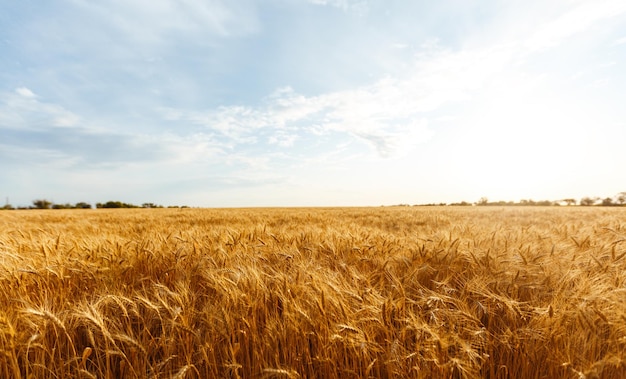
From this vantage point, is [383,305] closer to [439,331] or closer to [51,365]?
[439,331]

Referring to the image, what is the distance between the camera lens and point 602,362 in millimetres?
1205

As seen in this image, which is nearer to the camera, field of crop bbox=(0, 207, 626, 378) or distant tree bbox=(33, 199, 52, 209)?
field of crop bbox=(0, 207, 626, 378)

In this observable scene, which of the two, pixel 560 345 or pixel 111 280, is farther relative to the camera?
pixel 111 280

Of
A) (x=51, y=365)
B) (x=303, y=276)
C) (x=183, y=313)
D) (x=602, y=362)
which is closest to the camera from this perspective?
(x=602, y=362)

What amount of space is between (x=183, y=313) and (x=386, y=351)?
1134mm

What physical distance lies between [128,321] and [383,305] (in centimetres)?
147

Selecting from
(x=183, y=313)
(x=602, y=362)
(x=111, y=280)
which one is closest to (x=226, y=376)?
(x=183, y=313)

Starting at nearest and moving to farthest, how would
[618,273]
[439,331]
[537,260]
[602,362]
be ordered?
[602,362] < [439,331] < [618,273] < [537,260]

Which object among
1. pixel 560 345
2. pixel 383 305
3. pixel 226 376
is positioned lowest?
pixel 226 376

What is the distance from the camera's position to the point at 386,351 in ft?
4.53

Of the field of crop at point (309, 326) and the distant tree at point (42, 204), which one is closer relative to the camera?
the field of crop at point (309, 326)

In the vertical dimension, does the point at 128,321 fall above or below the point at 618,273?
below

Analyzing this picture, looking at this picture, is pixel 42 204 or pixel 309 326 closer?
pixel 309 326

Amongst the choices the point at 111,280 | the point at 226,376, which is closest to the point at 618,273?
the point at 226,376
